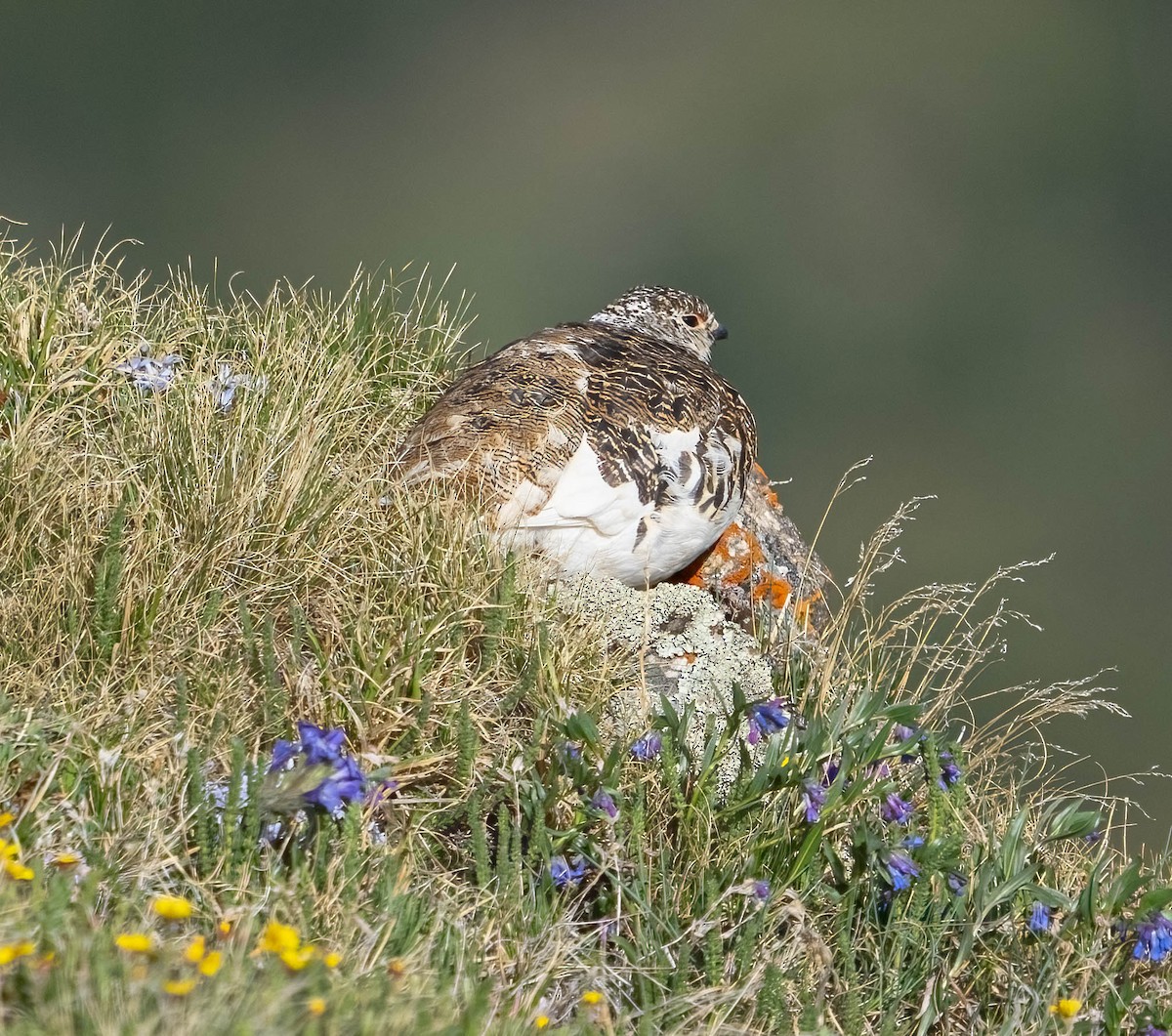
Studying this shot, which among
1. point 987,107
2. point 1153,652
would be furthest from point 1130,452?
point 987,107

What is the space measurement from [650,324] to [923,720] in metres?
2.82

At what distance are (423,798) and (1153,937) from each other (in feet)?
5.75

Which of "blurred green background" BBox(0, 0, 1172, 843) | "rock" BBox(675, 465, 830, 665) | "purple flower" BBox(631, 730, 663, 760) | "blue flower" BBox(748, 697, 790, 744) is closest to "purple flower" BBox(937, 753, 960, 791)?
"blue flower" BBox(748, 697, 790, 744)

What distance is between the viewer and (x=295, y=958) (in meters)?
1.92

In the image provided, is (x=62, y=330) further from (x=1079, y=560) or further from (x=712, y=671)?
(x=1079, y=560)

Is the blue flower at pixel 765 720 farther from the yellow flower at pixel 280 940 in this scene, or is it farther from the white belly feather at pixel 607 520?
the yellow flower at pixel 280 940

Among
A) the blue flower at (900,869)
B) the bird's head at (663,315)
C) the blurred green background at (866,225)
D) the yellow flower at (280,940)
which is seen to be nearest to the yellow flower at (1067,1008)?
the blue flower at (900,869)

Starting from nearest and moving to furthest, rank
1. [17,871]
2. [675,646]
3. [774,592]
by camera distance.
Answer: [17,871] < [675,646] < [774,592]

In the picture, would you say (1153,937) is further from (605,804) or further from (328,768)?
(328,768)

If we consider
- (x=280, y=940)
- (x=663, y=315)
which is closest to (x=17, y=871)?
(x=280, y=940)

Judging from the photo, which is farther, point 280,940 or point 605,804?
point 605,804

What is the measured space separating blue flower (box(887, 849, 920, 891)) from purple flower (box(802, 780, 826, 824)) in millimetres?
188

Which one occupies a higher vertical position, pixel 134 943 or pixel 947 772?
pixel 947 772

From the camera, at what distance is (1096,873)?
298 cm
